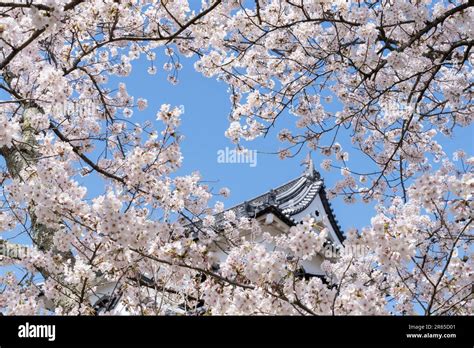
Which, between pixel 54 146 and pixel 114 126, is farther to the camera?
pixel 114 126

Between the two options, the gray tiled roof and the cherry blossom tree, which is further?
the gray tiled roof

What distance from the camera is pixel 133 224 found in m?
3.90

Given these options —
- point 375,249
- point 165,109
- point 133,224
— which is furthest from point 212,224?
point 375,249

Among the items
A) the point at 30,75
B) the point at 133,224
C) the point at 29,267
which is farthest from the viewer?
the point at 30,75

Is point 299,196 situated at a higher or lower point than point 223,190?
higher

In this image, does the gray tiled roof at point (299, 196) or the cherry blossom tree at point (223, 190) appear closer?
the cherry blossom tree at point (223, 190)

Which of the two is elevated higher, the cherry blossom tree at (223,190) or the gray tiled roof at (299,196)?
the gray tiled roof at (299,196)

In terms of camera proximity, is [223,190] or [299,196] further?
[299,196]

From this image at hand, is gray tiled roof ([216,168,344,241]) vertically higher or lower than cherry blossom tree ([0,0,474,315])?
higher

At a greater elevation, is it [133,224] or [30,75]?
[30,75]

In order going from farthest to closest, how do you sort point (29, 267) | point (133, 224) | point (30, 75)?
point (30, 75) → point (29, 267) → point (133, 224)
